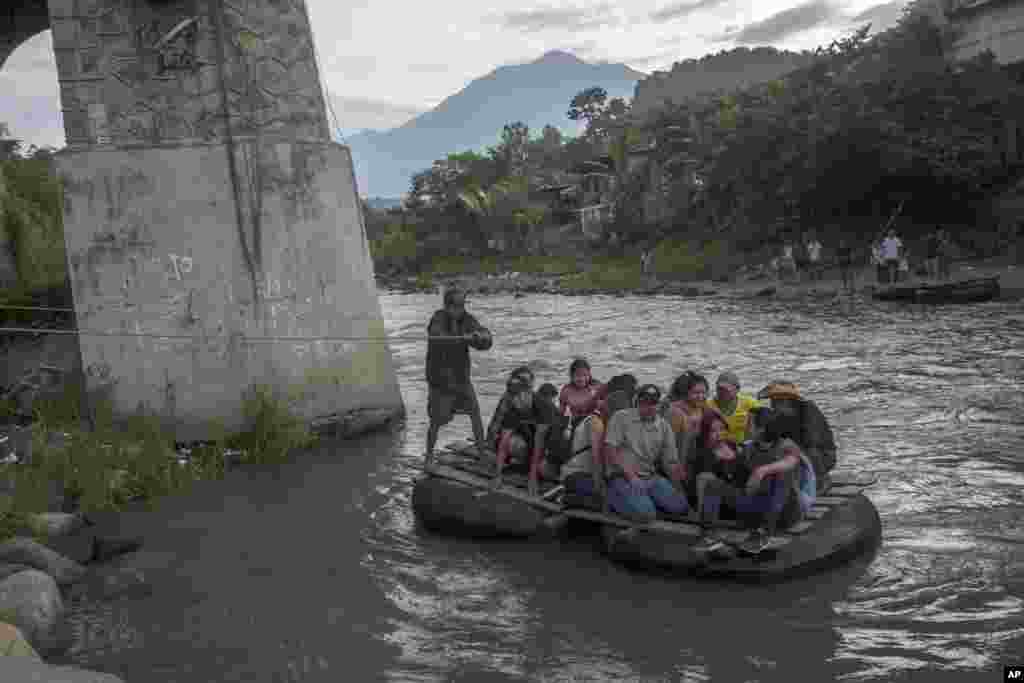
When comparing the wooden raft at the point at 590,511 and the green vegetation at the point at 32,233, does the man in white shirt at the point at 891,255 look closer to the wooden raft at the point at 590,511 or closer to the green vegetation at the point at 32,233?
the wooden raft at the point at 590,511

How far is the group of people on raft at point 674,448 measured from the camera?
6898 millimetres

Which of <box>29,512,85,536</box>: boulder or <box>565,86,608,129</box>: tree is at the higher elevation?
<box>565,86,608,129</box>: tree

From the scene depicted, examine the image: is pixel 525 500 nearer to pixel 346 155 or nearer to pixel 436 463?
pixel 436 463

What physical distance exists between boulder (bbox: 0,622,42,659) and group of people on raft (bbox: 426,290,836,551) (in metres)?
4.18

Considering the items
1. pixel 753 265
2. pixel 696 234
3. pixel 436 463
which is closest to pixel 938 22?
pixel 753 265

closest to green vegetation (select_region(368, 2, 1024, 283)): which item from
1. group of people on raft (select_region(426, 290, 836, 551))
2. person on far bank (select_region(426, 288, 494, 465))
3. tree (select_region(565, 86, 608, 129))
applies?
person on far bank (select_region(426, 288, 494, 465))

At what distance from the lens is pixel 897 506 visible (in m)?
8.52

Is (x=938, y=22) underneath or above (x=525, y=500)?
above

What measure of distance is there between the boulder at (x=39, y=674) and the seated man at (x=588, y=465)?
3982 millimetres

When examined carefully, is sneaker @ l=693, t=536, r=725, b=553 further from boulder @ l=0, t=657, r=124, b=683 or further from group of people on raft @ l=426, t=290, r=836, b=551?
boulder @ l=0, t=657, r=124, b=683

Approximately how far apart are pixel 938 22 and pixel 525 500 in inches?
1196

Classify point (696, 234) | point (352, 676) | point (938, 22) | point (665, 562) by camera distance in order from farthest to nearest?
point (696, 234) → point (938, 22) → point (665, 562) → point (352, 676)

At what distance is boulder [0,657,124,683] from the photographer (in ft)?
14.9

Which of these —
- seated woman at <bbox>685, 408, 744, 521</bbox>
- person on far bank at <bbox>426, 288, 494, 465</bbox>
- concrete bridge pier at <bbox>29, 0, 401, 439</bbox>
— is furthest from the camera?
concrete bridge pier at <bbox>29, 0, 401, 439</bbox>
